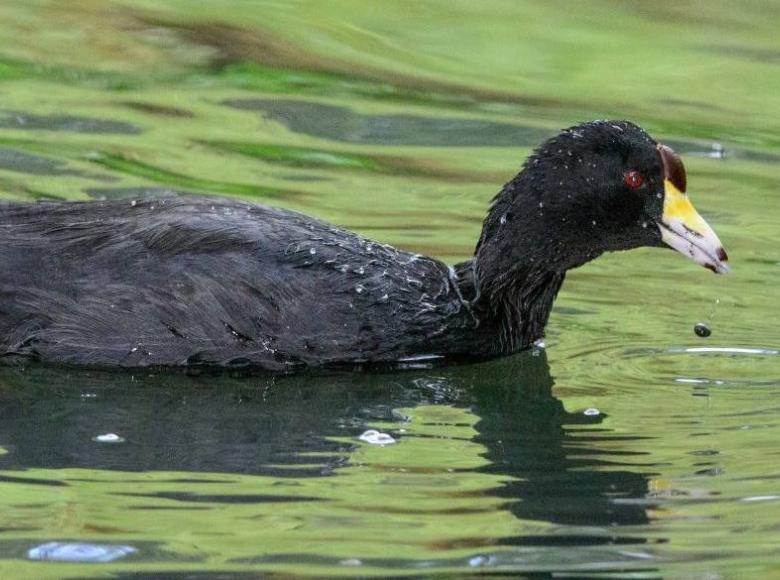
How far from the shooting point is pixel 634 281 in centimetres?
913

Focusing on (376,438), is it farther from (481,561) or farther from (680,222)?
(680,222)

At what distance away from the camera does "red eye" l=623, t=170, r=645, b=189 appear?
7.66m

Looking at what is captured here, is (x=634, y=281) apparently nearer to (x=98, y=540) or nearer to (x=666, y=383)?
(x=666, y=383)

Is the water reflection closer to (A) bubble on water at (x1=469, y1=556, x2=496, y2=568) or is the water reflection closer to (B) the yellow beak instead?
(A) bubble on water at (x1=469, y1=556, x2=496, y2=568)

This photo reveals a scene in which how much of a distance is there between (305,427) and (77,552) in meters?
1.67

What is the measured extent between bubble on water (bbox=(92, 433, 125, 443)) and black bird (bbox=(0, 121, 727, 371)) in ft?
2.46

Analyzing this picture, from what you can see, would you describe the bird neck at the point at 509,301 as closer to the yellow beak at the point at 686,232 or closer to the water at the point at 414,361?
the water at the point at 414,361

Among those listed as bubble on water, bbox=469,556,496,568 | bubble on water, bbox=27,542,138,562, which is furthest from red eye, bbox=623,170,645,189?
bubble on water, bbox=27,542,138,562

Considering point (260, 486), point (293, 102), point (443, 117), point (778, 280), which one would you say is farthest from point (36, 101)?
point (260, 486)

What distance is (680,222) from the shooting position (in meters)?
7.64

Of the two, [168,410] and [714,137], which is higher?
[714,137]

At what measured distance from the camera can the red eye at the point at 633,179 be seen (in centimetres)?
766

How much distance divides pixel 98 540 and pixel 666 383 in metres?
2.98

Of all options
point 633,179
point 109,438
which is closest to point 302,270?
point 109,438
